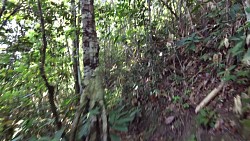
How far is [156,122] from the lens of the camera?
3502mm

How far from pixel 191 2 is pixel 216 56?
1879 millimetres

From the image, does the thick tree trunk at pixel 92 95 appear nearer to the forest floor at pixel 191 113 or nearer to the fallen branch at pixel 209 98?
the forest floor at pixel 191 113

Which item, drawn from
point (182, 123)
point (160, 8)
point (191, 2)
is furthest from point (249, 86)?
point (160, 8)

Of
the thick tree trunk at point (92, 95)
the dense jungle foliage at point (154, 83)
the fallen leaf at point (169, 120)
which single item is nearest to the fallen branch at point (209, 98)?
the dense jungle foliage at point (154, 83)

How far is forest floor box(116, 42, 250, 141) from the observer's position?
2.76 meters

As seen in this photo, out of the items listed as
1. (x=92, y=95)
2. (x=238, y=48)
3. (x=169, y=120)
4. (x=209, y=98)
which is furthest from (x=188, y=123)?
(x=92, y=95)

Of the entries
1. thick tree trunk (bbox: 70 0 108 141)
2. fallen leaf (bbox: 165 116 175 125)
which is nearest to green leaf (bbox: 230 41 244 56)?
fallen leaf (bbox: 165 116 175 125)

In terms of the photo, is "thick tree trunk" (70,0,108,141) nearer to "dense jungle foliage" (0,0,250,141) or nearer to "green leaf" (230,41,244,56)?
"dense jungle foliage" (0,0,250,141)

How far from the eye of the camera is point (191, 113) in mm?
3242

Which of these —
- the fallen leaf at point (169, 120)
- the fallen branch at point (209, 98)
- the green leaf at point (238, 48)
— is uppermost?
the green leaf at point (238, 48)

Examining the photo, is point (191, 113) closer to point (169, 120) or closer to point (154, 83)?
point (169, 120)

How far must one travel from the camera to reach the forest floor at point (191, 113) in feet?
9.05

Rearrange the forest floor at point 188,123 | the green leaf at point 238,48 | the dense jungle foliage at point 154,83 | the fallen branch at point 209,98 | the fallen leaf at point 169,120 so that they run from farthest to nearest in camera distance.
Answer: the fallen leaf at point 169,120 < the fallen branch at point 209,98 < the green leaf at point 238,48 < the dense jungle foliage at point 154,83 < the forest floor at point 188,123

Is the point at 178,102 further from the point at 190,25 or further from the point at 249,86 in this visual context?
the point at 190,25
